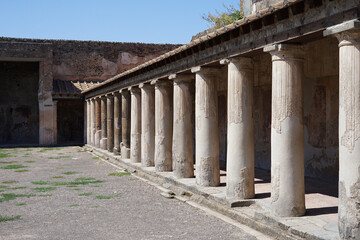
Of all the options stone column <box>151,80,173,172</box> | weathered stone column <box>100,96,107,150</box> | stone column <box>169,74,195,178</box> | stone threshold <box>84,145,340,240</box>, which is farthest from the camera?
weathered stone column <box>100,96,107,150</box>

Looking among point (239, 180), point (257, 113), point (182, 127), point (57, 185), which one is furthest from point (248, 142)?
point (57, 185)

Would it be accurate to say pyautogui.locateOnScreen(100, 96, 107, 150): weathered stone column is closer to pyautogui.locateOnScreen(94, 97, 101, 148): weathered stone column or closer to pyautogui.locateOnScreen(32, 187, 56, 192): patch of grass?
pyautogui.locateOnScreen(94, 97, 101, 148): weathered stone column

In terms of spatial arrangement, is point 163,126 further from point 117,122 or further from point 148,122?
point 117,122

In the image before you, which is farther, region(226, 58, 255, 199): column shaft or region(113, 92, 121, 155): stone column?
region(113, 92, 121, 155): stone column

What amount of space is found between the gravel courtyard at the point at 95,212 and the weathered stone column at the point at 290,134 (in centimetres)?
73

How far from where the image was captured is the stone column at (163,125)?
10867mm

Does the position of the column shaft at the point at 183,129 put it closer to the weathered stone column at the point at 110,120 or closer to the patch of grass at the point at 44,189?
the patch of grass at the point at 44,189

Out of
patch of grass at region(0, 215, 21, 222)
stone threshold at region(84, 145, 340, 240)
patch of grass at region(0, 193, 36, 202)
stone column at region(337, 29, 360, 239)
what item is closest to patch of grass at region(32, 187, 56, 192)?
patch of grass at region(0, 193, 36, 202)

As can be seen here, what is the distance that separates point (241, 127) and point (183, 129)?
2857mm

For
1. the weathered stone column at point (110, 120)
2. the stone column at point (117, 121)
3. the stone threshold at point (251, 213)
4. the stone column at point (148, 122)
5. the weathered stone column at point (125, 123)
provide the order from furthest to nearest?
the weathered stone column at point (110, 120) < the stone column at point (117, 121) < the weathered stone column at point (125, 123) < the stone column at point (148, 122) < the stone threshold at point (251, 213)

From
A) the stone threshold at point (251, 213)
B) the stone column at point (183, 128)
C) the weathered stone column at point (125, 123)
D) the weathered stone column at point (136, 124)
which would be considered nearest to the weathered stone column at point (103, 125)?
the weathered stone column at point (125, 123)

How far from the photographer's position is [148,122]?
40.1 feet

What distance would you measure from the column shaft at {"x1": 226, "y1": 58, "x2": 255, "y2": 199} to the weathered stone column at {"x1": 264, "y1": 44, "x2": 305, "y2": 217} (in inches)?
46.5

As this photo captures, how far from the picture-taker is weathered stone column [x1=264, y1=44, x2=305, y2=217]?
5.75 meters
